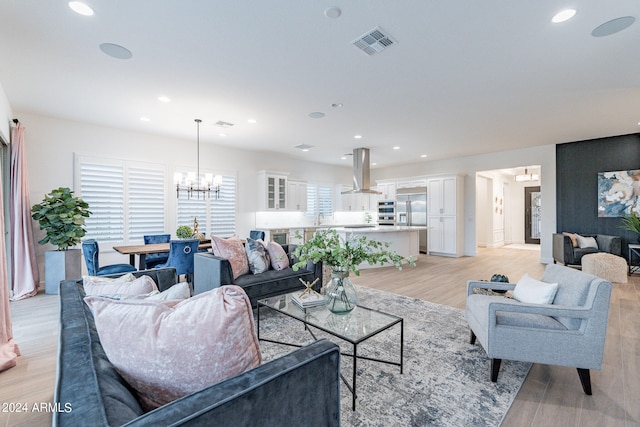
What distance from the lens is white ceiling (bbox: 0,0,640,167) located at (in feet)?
7.48

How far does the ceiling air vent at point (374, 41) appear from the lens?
8.28ft

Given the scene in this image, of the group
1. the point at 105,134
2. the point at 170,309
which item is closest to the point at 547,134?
the point at 170,309

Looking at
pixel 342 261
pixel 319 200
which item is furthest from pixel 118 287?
pixel 319 200

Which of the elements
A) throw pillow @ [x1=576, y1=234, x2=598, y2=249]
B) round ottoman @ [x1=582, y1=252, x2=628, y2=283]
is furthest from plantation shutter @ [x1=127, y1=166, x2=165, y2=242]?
throw pillow @ [x1=576, y1=234, x2=598, y2=249]

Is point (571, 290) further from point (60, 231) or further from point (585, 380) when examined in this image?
point (60, 231)

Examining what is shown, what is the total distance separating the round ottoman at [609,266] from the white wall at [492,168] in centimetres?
174

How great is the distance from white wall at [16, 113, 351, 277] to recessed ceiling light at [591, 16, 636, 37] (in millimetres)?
6320

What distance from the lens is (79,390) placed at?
756 mm

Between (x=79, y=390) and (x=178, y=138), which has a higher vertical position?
(x=178, y=138)

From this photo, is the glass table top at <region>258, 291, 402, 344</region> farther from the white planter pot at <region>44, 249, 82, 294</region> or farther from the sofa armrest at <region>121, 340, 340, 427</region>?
the white planter pot at <region>44, 249, 82, 294</region>

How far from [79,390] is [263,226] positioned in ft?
22.5

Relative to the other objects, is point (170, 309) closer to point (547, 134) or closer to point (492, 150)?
point (547, 134)

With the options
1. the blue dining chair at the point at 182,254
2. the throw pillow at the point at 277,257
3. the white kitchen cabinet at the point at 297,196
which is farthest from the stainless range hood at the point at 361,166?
the blue dining chair at the point at 182,254

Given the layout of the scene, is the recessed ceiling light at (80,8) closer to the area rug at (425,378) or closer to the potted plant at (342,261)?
the potted plant at (342,261)
